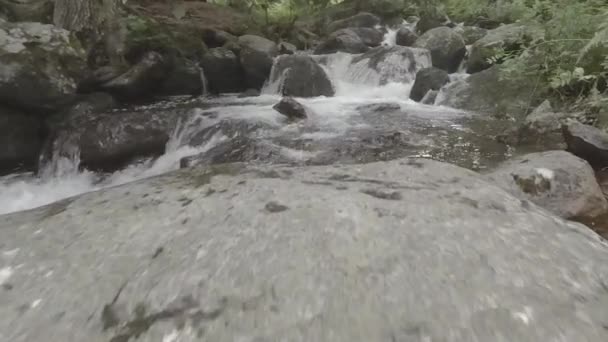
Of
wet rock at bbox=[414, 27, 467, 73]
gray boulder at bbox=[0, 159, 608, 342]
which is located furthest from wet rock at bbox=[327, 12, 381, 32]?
gray boulder at bbox=[0, 159, 608, 342]

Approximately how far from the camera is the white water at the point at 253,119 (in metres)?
4.62

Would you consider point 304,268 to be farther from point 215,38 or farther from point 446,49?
point 215,38

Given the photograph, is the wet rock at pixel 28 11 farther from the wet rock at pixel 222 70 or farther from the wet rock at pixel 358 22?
the wet rock at pixel 358 22

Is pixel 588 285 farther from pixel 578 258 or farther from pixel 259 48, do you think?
pixel 259 48

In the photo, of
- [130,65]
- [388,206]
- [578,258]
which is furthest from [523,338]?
[130,65]

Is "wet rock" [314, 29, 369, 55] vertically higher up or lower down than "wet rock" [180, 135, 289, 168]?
higher up

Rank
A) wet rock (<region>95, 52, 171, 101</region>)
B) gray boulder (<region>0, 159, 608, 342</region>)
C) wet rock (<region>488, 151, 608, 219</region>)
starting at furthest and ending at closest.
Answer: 1. wet rock (<region>95, 52, 171, 101</region>)
2. wet rock (<region>488, 151, 608, 219</region>)
3. gray boulder (<region>0, 159, 608, 342</region>)

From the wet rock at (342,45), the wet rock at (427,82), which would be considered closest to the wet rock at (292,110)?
the wet rock at (427,82)

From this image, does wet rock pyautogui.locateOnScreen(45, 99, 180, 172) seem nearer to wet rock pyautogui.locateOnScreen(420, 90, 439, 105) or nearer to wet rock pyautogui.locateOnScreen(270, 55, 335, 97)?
wet rock pyautogui.locateOnScreen(270, 55, 335, 97)

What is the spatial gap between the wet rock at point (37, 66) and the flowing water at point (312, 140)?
0.84 metres

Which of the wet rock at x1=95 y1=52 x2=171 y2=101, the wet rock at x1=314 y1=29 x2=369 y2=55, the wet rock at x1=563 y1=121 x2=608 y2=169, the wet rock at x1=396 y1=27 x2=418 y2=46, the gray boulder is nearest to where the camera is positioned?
the gray boulder

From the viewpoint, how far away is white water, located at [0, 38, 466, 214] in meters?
4.62

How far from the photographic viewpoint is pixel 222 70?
8.63m

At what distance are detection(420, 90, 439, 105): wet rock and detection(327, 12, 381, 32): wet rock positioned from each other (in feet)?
25.8
